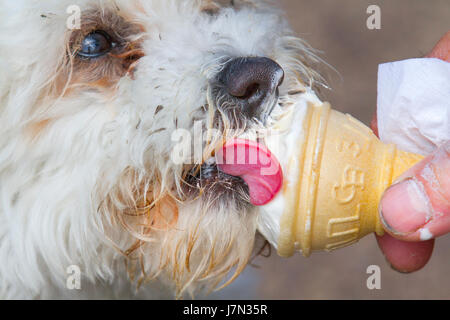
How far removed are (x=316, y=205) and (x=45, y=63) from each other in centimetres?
57

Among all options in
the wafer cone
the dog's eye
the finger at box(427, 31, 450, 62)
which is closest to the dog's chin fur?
the dog's eye

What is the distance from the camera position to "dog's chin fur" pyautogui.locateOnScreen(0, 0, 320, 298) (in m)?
1.12

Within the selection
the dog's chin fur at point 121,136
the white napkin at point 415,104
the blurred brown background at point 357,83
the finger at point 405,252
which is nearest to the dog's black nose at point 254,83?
the dog's chin fur at point 121,136

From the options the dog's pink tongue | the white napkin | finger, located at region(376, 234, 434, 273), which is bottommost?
finger, located at region(376, 234, 434, 273)

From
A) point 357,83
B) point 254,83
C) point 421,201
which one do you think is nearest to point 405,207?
point 421,201

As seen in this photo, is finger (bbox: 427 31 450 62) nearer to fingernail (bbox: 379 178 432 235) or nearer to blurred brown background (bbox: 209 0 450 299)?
fingernail (bbox: 379 178 432 235)

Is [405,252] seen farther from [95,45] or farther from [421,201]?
[95,45]

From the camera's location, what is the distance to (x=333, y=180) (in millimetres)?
1014

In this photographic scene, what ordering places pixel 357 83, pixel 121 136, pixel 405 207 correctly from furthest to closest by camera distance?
1. pixel 357 83
2. pixel 121 136
3. pixel 405 207

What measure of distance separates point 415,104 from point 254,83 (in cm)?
28

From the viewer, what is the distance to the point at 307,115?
1052mm

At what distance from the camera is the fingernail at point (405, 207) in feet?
3.29

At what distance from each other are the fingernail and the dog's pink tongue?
0.58ft
